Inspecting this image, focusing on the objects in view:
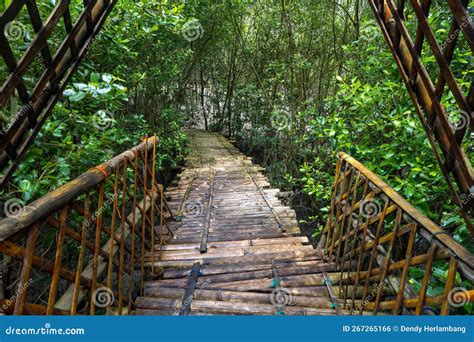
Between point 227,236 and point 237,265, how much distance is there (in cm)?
92

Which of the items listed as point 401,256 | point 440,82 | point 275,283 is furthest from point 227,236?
point 440,82

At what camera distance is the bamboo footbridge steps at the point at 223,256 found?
159cm

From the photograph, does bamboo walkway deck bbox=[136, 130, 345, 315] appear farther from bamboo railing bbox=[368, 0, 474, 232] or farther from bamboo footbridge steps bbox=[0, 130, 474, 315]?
bamboo railing bbox=[368, 0, 474, 232]

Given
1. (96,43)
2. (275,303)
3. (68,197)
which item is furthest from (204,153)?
(68,197)

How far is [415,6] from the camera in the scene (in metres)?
1.64

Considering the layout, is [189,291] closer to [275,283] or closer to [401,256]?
[275,283]

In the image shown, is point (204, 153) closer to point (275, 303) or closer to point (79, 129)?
point (79, 129)

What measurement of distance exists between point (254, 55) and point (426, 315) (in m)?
11.9

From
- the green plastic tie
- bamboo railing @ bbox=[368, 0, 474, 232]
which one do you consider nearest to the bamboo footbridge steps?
the green plastic tie

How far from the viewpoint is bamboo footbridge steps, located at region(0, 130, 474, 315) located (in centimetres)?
159

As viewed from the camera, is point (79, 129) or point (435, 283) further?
point (79, 129)

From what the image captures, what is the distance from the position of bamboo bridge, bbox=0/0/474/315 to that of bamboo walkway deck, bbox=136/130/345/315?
0.05ft

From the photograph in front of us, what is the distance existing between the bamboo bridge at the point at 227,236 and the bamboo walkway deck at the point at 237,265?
0.01 metres

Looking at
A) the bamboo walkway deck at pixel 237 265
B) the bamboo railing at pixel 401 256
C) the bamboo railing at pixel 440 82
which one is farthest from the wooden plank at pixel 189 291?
the bamboo railing at pixel 440 82
